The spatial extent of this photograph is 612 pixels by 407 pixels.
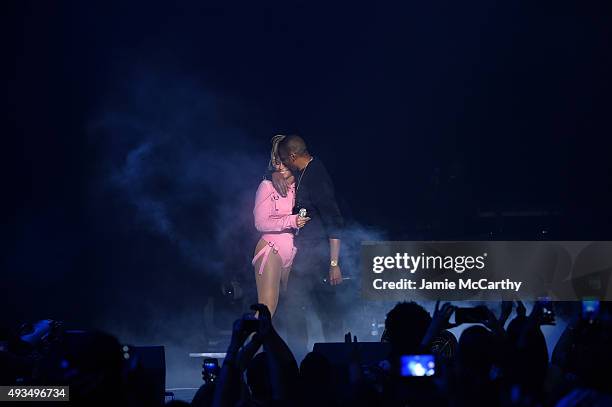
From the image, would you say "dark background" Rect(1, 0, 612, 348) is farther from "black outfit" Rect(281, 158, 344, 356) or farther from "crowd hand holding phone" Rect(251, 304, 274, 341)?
"crowd hand holding phone" Rect(251, 304, 274, 341)

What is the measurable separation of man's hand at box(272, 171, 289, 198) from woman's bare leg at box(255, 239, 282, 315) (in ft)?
2.13

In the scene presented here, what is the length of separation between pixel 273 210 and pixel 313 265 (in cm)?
82

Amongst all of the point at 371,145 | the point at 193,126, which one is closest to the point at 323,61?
the point at 371,145

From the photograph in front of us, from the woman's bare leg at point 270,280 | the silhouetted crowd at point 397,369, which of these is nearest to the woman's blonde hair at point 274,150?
the woman's bare leg at point 270,280

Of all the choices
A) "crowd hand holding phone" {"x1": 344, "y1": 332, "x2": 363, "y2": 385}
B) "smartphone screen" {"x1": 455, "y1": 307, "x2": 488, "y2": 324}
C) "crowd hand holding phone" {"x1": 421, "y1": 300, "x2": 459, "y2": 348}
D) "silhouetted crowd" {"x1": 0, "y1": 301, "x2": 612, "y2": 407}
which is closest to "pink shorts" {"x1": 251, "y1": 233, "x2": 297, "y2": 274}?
"silhouetted crowd" {"x1": 0, "y1": 301, "x2": 612, "y2": 407}

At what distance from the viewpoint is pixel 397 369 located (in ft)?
9.09

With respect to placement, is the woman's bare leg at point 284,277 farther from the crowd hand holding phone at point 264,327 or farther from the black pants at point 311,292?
the crowd hand holding phone at point 264,327

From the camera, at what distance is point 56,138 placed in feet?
30.7

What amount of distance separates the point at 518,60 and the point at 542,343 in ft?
23.4

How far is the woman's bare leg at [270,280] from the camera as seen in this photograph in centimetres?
871

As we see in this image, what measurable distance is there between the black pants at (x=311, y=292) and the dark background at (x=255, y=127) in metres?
0.70

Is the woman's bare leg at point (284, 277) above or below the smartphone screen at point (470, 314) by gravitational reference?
above

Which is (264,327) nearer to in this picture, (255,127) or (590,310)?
(590,310)

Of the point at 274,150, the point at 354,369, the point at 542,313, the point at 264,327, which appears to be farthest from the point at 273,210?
the point at 354,369
